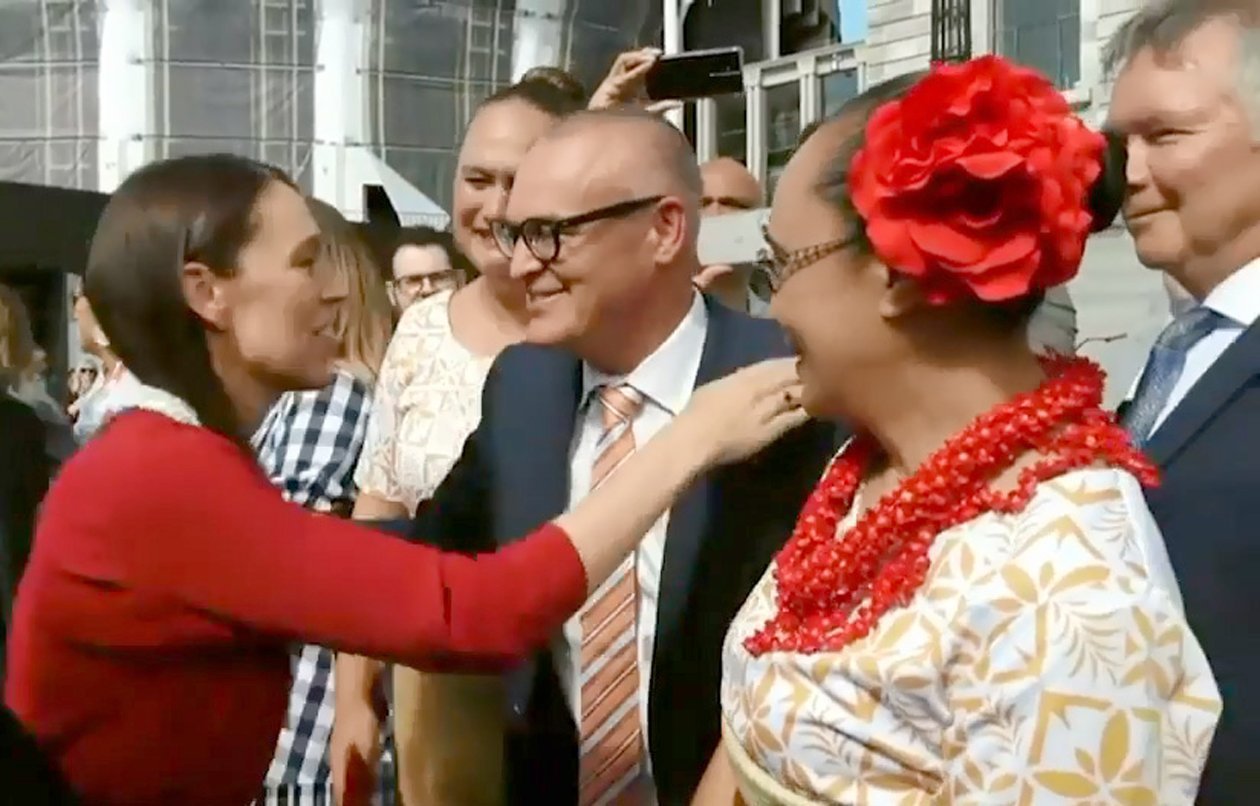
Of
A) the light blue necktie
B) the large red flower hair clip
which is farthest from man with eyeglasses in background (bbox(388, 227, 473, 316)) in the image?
the large red flower hair clip

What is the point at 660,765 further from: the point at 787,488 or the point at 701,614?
the point at 787,488

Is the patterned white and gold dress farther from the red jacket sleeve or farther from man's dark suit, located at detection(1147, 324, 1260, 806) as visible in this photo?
the red jacket sleeve

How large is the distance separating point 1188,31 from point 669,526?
0.80 meters

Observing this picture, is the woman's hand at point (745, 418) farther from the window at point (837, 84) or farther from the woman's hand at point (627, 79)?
the window at point (837, 84)

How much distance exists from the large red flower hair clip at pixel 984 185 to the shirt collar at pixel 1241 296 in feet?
1.45

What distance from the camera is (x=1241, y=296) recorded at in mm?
1612

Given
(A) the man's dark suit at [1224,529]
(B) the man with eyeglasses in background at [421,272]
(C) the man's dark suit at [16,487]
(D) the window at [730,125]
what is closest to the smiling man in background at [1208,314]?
(A) the man's dark suit at [1224,529]

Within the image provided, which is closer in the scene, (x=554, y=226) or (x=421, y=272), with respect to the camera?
(x=554, y=226)

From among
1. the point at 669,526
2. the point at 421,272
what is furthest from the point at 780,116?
the point at 669,526

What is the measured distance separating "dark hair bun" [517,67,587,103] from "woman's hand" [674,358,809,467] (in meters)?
1.18

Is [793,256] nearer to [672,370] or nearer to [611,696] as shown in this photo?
[672,370]

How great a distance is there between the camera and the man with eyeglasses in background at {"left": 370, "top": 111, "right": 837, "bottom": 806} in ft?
6.11

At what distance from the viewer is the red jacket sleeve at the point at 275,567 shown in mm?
1533

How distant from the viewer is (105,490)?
156 cm
